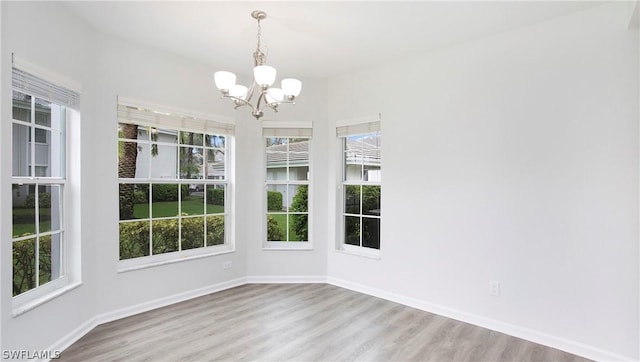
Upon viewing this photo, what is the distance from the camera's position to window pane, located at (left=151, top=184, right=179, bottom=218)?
12.4 ft

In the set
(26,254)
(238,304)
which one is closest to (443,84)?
(238,304)

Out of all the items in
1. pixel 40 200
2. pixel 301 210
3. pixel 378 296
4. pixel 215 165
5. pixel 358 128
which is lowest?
pixel 378 296

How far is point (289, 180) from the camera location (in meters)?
4.70

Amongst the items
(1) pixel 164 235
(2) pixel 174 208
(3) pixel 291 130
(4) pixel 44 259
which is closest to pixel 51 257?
(4) pixel 44 259

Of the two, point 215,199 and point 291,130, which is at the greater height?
point 291,130

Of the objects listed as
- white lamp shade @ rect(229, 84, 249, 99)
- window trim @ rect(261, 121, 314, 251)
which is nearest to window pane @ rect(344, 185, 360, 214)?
window trim @ rect(261, 121, 314, 251)

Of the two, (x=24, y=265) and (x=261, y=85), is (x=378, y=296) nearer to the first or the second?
(x=261, y=85)

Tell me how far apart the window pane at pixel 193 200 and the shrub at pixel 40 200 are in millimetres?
1354

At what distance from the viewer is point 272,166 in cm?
471

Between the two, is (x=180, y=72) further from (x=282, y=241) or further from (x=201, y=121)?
(x=282, y=241)

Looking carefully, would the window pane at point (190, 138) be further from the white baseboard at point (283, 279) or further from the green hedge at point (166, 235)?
the white baseboard at point (283, 279)

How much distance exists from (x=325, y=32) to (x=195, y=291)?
10.4ft

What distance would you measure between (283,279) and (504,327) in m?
2.62

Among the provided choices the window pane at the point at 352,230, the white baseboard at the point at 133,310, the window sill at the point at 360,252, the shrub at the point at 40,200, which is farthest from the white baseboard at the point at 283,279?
the shrub at the point at 40,200
